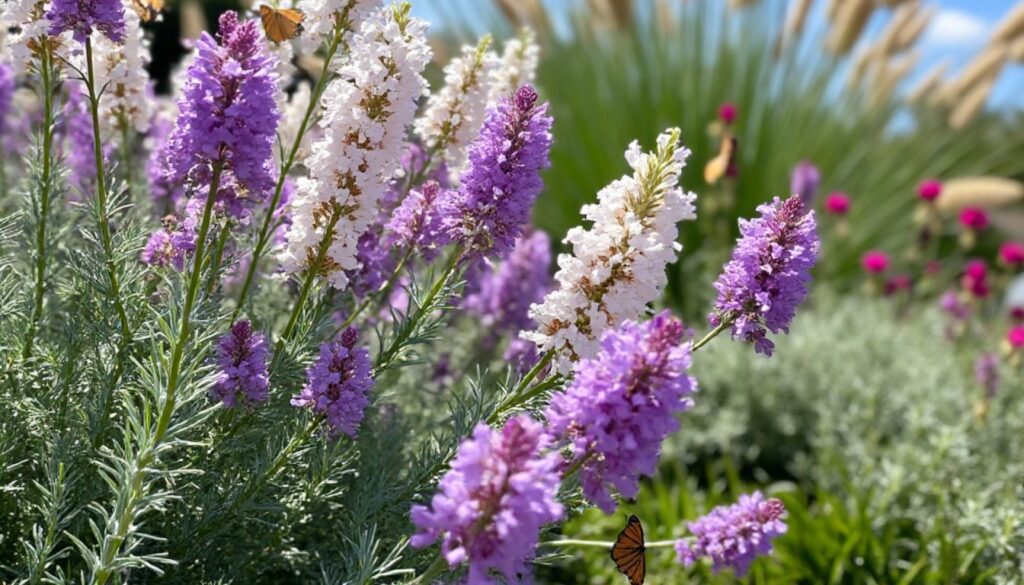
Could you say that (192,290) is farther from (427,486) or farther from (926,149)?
(926,149)

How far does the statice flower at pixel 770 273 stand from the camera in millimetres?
1799

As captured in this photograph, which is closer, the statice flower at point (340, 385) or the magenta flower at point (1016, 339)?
the statice flower at point (340, 385)

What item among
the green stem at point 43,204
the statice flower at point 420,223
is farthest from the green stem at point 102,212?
the statice flower at point 420,223

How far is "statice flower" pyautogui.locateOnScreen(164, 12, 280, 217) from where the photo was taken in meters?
1.64

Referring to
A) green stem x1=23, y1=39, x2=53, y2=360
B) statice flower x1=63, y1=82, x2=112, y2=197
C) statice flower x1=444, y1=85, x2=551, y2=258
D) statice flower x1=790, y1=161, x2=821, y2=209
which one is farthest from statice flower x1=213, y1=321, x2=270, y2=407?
statice flower x1=790, y1=161, x2=821, y2=209

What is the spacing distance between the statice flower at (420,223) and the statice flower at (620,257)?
1.82 ft

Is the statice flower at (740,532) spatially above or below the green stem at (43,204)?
below

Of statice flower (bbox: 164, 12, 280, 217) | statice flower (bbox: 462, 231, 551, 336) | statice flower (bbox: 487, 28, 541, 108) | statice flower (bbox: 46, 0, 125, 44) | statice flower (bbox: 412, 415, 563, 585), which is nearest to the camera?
statice flower (bbox: 412, 415, 563, 585)

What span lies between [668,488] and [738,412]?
661 mm

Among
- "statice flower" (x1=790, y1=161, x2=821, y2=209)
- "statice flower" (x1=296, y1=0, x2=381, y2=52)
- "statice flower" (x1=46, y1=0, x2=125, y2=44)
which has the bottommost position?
"statice flower" (x1=46, y1=0, x2=125, y2=44)

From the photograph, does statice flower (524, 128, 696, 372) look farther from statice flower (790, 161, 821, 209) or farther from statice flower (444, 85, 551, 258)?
statice flower (790, 161, 821, 209)

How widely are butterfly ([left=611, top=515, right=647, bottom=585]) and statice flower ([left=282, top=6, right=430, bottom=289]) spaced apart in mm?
750

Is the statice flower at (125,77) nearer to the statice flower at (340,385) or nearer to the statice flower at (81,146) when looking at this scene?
the statice flower at (81,146)

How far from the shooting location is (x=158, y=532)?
6.59ft
